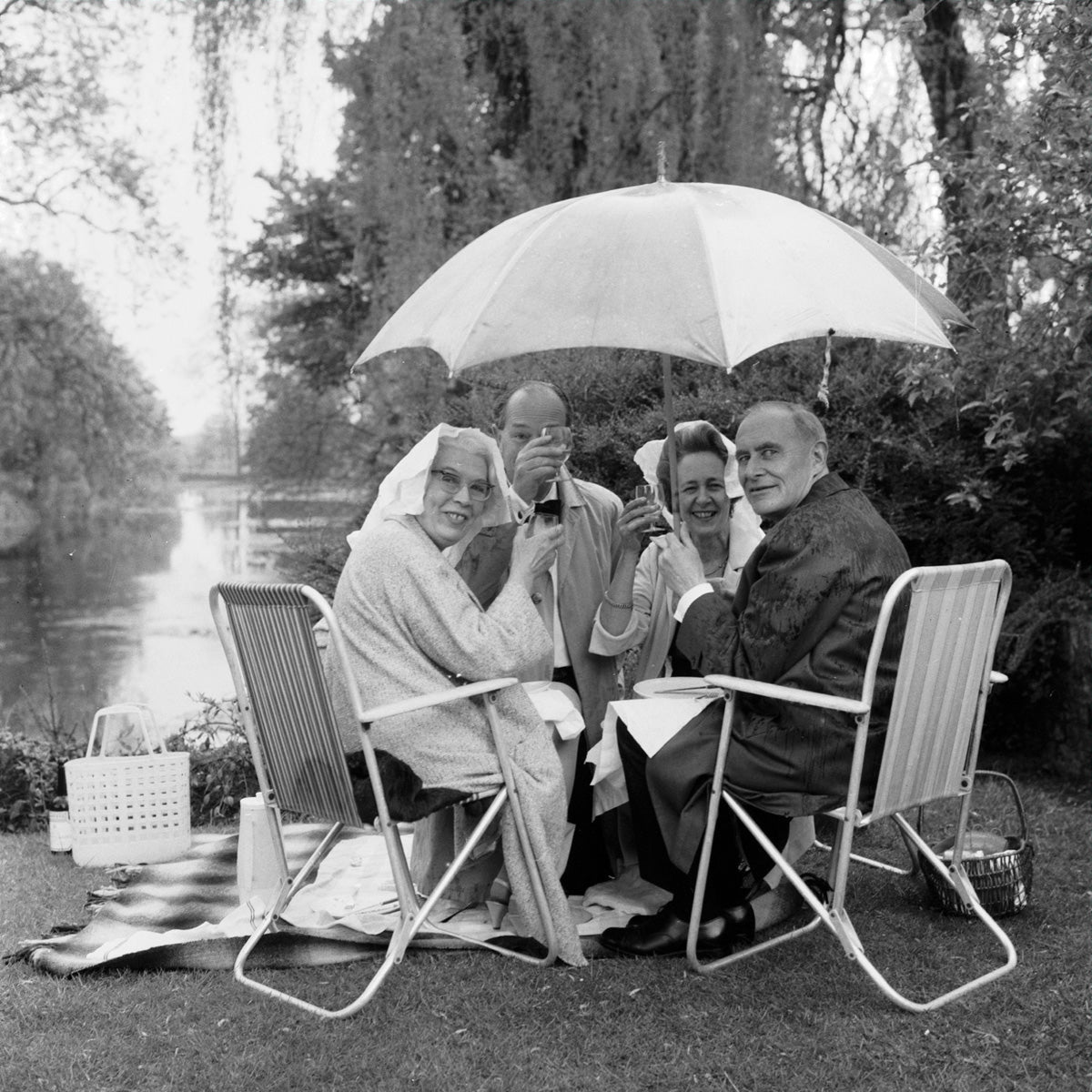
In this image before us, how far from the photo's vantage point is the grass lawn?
2602mm

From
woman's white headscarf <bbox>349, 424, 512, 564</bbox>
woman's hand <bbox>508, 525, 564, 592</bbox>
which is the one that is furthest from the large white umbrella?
woman's hand <bbox>508, 525, 564, 592</bbox>

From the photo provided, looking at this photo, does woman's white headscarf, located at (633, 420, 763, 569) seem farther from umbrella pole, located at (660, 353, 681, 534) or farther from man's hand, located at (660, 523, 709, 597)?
man's hand, located at (660, 523, 709, 597)

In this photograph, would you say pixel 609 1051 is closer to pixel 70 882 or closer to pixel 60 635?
pixel 70 882

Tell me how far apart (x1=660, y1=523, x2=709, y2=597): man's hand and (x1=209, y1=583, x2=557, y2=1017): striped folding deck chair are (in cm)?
47

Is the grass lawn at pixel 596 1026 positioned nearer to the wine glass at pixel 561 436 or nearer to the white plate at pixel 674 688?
the white plate at pixel 674 688

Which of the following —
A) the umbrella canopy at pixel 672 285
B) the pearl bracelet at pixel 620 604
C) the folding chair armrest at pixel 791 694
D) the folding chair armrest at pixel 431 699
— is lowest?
the folding chair armrest at pixel 431 699

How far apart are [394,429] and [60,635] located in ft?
8.63

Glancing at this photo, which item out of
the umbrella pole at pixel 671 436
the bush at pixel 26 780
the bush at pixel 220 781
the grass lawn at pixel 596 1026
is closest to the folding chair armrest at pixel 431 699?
the grass lawn at pixel 596 1026

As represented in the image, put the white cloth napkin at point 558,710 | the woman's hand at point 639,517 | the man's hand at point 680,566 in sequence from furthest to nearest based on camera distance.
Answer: the white cloth napkin at point 558,710 < the woman's hand at point 639,517 < the man's hand at point 680,566

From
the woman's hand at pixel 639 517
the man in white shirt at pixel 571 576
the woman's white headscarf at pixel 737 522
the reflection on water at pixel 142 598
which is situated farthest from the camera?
the reflection on water at pixel 142 598

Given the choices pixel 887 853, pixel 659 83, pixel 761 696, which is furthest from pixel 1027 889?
pixel 659 83

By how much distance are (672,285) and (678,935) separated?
5.16ft

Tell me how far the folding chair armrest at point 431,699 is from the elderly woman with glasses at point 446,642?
0.37 feet

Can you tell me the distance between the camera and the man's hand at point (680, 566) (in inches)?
127
